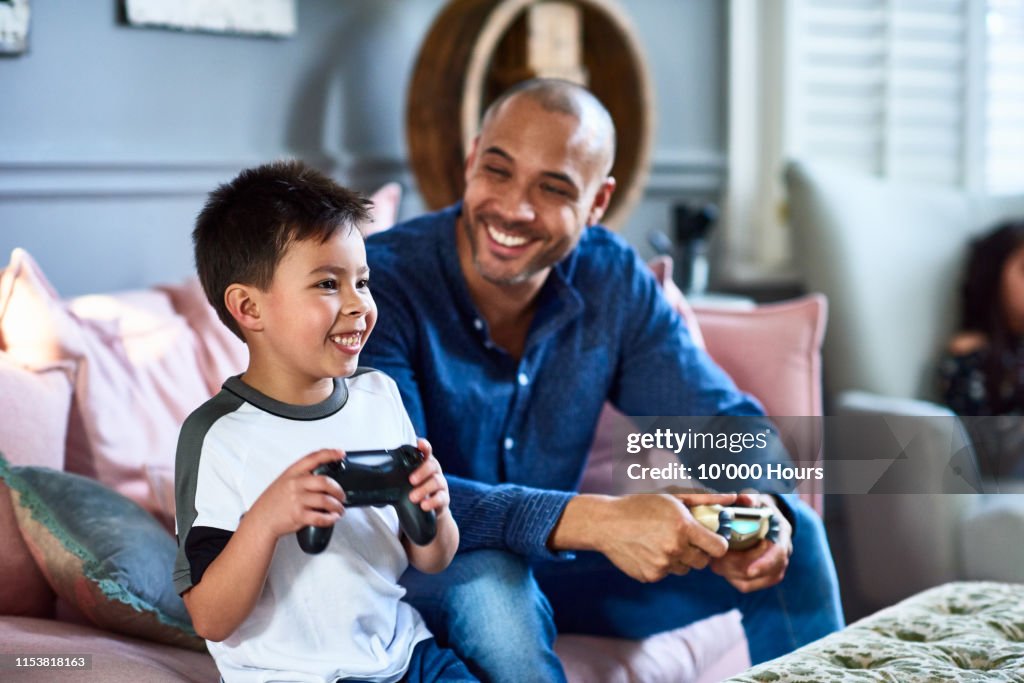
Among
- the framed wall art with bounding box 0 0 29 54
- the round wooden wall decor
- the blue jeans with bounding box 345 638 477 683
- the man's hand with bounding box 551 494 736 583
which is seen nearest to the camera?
the blue jeans with bounding box 345 638 477 683

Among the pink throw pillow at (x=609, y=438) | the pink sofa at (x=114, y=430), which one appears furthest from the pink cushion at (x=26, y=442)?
the pink throw pillow at (x=609, y=438)

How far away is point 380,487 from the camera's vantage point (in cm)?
80

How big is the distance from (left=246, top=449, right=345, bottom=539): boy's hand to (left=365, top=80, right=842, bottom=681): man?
0.37m

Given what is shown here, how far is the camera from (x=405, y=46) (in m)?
2.33

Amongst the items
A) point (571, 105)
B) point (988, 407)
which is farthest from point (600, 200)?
point (988, 407)

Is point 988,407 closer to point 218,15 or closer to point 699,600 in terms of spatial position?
point 699,600

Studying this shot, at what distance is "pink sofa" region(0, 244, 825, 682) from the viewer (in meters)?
1.19

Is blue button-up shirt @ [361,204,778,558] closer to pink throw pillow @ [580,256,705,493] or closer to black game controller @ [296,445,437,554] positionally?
pink throw pillow @ [580,256,705,493]

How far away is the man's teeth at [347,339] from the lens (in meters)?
0.85

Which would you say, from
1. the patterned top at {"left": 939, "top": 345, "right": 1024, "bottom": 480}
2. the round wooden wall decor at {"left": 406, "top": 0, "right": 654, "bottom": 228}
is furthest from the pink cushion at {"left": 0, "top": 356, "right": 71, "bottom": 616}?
the patterned top at {"left": 939, "top": 345, "right": 1024, "bottom": 480}

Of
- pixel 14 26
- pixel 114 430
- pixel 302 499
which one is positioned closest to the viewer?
pixel 302 499

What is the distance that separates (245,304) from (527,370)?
581 mm

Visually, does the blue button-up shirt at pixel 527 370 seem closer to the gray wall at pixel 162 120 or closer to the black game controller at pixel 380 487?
the black game controller at pixel 380 487

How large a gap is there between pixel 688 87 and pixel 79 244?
165cm
